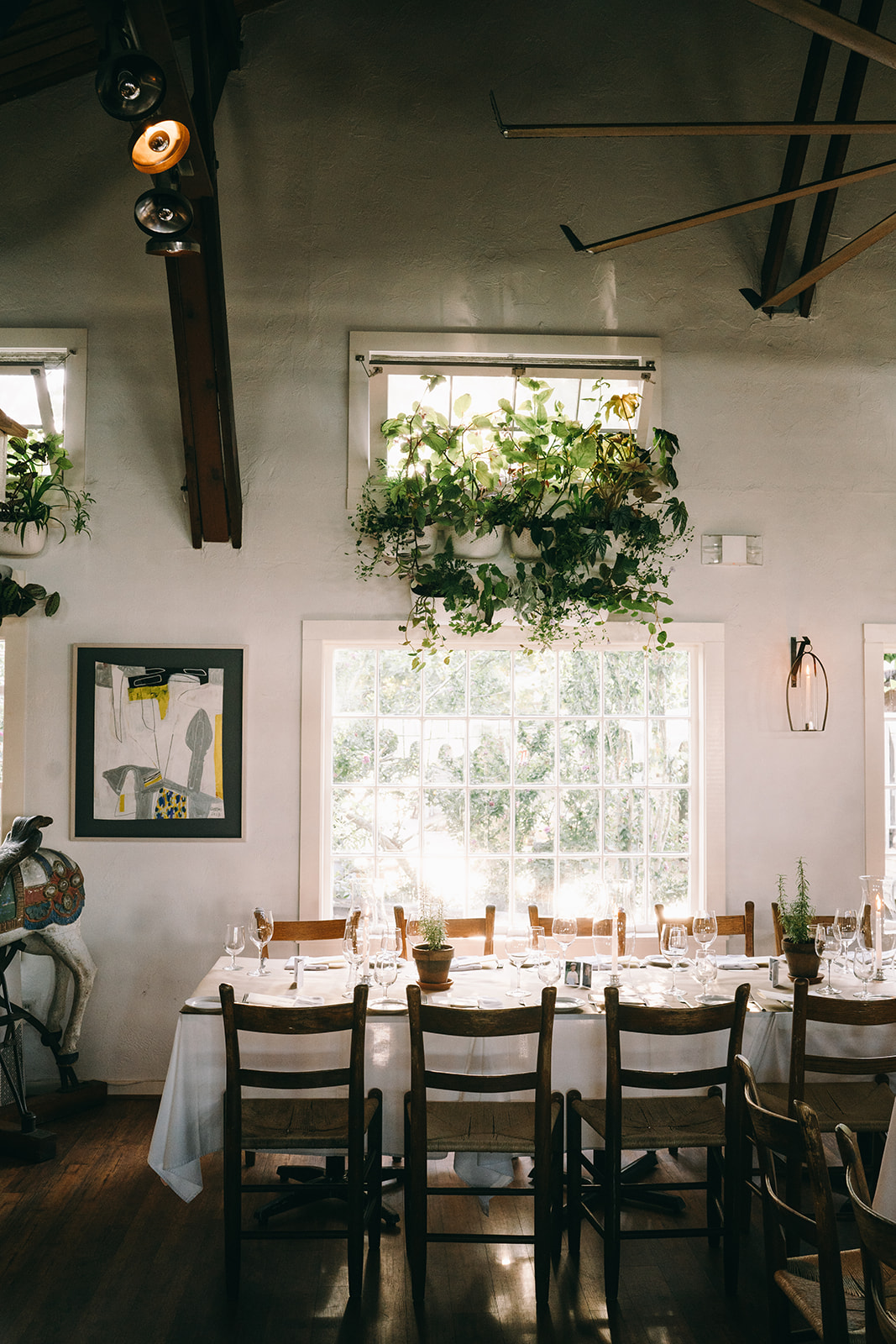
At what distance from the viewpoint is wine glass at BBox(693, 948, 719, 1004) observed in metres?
3.84

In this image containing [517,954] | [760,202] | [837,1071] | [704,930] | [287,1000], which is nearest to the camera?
[837,1071]

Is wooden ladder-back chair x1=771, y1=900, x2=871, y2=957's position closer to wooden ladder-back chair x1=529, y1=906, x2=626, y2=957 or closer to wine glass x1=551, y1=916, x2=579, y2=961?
wooden ladder-back chair x1=529, y1=906, x2=626, y2=957

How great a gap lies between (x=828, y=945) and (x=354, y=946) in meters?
1.85

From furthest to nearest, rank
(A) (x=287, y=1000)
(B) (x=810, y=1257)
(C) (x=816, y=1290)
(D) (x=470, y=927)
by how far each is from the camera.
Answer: (D) (x=470, y=927), (A) (x=287, y=1000), (B) (x=810, y=1257), (C) (x=816, y=1290)

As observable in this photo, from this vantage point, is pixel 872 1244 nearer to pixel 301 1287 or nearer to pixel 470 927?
pixel 301 1287

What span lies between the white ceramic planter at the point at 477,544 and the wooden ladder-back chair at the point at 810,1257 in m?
2.99

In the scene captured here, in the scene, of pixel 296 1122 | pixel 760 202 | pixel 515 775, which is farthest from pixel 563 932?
pixel 760 202

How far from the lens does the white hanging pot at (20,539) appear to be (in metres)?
5.02

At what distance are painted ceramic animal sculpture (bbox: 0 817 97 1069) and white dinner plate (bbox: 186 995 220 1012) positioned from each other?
1060mm

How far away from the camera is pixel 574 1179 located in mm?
3461

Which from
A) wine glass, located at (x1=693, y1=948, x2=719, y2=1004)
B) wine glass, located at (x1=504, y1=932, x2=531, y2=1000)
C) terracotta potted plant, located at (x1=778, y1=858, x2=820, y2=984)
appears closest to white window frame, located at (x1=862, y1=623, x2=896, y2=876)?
terracotta potted plant, located at (x1=778, y1=858, x2=820, y2=984)

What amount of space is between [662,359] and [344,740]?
2.59 m

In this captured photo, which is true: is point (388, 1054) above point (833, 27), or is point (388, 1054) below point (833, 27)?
below

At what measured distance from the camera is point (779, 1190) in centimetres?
356
